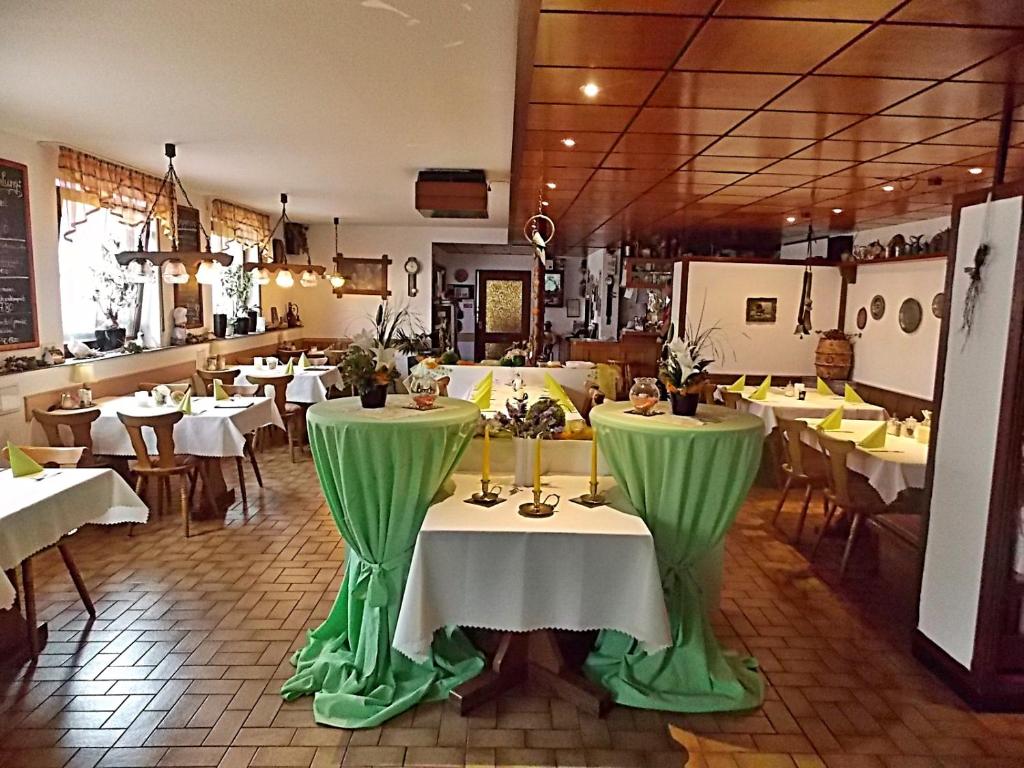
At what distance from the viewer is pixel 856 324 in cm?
793

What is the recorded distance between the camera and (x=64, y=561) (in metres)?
3.55

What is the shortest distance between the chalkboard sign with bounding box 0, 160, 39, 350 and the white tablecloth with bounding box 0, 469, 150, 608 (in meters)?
2.07

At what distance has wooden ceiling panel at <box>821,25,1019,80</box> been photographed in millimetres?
2248

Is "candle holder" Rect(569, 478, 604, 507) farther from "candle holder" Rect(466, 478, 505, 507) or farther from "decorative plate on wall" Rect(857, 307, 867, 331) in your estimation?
"decorative plate on wall" Rect(857, 307, 867, 331)

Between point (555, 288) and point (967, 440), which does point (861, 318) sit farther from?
point (555, 288)

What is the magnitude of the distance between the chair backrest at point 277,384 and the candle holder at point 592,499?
14.3ft

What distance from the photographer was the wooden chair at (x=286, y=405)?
6.63 metres

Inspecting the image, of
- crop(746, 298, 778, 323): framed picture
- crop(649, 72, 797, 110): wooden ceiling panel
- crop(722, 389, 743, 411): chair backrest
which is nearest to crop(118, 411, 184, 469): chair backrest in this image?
crop(649, 72, 797, 110): wooden ceiling panel

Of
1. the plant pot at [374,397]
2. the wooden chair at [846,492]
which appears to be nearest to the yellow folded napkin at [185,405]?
the plant pot at [374,397]

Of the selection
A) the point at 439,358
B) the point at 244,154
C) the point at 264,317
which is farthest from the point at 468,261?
the point at 244,154

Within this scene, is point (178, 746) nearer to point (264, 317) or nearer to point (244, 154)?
point (244, 154)

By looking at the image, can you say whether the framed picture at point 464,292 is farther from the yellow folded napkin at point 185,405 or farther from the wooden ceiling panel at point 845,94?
the wooden ceiling panel at point 845,94

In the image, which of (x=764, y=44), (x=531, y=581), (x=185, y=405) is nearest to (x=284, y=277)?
(x=185, y=405)

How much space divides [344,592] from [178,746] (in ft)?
2.95
